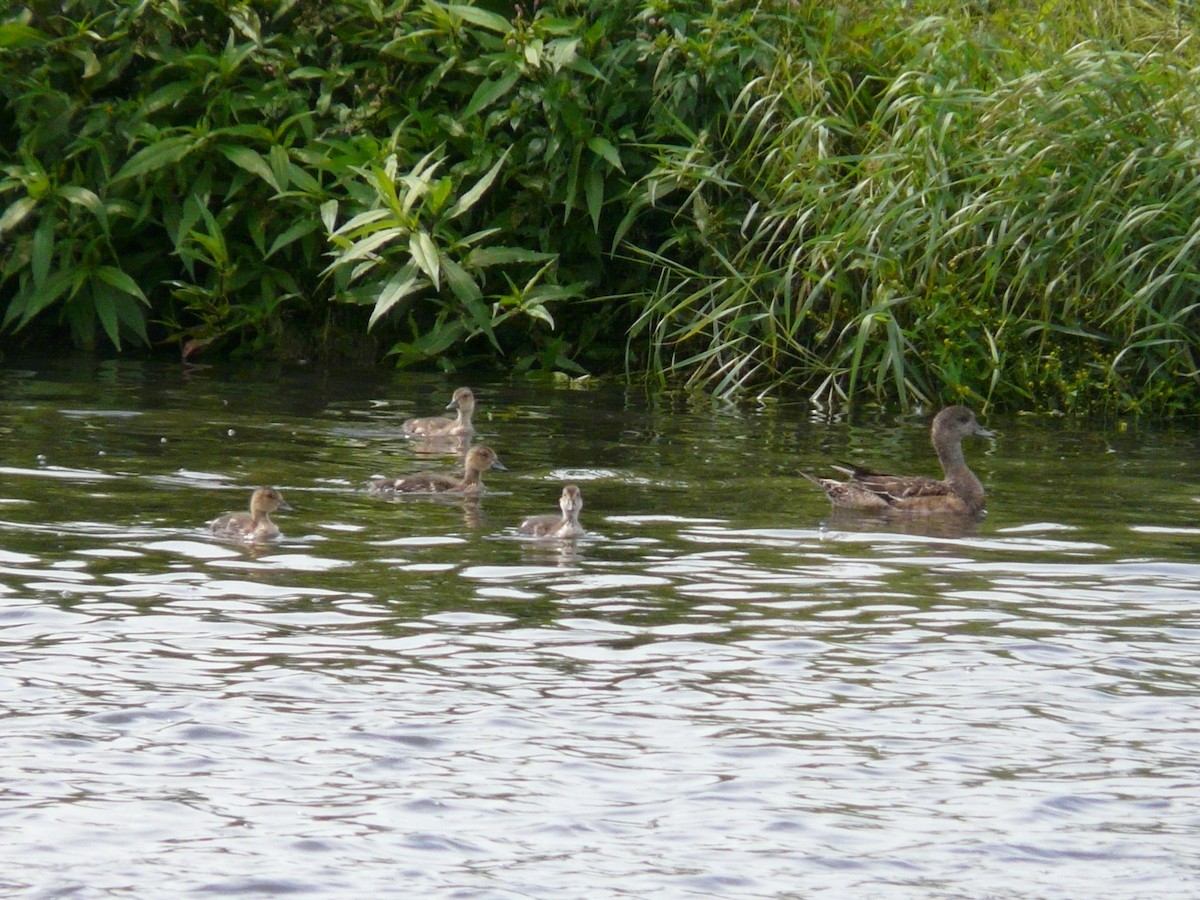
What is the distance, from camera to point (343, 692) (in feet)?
22.3

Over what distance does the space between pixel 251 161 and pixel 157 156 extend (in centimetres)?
69

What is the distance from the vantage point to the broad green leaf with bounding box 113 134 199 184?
50.4 feet

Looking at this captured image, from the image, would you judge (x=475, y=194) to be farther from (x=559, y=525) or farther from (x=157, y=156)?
(x=559, y=525)

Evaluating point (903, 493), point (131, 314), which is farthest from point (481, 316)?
point (903, 493)

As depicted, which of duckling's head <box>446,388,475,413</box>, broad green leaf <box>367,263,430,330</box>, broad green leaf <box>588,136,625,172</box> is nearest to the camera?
duckling's head <box>446,388,475,413</box>

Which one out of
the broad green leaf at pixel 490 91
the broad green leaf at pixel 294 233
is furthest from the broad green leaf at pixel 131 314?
the broad green leaf at pixel 490 91

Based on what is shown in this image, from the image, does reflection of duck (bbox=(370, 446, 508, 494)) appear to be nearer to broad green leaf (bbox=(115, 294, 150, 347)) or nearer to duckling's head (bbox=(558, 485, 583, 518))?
duckling's head (bbox=(558, 485, 583, 518))

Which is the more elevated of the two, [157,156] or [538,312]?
[157,156]

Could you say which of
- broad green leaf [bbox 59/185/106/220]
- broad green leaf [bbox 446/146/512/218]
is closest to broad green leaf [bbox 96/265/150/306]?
broad green leaf [bbox 59/185/106/220]

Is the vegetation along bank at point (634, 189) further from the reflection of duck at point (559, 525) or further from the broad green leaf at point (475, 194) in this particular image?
the reflection of duck at point (559, 525)

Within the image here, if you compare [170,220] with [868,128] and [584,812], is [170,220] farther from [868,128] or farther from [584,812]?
[584,812]

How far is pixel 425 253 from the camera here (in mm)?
14734

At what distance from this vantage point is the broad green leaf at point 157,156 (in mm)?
15352

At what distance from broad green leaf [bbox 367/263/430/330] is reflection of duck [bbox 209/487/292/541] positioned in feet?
17.4
